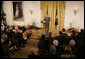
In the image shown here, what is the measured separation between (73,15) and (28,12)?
4.17 meters

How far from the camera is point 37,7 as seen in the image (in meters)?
12.3

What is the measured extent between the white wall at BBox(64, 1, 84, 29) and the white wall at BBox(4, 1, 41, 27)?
101 inches

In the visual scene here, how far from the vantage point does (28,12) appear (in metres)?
12.7

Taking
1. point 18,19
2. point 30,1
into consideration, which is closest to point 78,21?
point 30,1

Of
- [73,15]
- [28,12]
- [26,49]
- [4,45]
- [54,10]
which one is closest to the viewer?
[4,45]

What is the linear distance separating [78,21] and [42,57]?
6.92 metres

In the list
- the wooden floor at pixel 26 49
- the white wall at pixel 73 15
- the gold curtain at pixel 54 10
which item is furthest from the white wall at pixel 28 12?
the white wall at pixel 73 15

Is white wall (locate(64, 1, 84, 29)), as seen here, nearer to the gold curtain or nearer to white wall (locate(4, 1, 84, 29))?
white wall (locate(4, 1, 84, 29))

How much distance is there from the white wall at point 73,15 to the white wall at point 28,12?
2.57 metres

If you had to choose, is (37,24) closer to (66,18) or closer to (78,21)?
(66,18)

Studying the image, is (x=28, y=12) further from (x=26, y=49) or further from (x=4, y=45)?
(x=4, y=45)

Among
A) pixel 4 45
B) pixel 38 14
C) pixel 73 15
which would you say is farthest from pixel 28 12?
pixel 4 45

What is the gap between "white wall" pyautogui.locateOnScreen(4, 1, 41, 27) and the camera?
40.4 feet

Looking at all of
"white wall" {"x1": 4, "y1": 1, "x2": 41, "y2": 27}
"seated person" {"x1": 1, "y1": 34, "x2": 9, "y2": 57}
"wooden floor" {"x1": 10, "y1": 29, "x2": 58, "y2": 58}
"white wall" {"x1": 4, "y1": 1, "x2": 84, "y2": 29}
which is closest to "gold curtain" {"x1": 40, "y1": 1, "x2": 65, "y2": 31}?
"white wall" {"x1": 4, "y1": 1, "x2": 84, "y2": 29}
